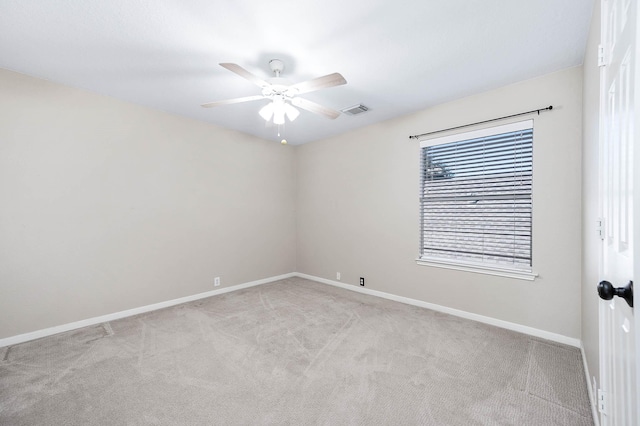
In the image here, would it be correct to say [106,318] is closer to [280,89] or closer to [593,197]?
[280,89]

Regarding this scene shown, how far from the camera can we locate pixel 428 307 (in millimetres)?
3469

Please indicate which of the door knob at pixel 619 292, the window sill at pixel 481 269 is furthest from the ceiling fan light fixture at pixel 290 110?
the window sill at pixel 481 269

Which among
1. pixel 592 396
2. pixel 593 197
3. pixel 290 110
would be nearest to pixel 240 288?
pixel 290 110

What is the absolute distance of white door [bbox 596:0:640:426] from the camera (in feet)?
2.64

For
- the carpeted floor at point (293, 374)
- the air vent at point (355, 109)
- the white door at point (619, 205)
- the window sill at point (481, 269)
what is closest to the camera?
the white door at point (619, 205)

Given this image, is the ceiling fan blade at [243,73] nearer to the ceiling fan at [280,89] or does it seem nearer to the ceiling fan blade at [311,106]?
the ceiling fan at [280,89]

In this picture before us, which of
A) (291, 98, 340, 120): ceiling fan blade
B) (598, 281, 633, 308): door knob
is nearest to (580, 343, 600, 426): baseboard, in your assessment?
(598, 281, 633, 308): door knob

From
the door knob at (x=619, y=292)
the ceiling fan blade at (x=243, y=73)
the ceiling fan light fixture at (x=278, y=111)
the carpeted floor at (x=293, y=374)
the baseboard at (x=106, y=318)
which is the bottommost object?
the carpeted floor at (x=293, y=374)

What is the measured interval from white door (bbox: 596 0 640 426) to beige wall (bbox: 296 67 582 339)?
1.46 m

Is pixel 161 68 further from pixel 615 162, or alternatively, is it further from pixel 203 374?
pixel 615 162

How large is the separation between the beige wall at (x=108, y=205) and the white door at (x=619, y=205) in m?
4.06

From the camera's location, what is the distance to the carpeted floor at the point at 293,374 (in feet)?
5.56

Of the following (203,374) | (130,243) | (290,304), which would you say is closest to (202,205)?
(130,243)

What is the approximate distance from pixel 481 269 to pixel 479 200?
78 cm
